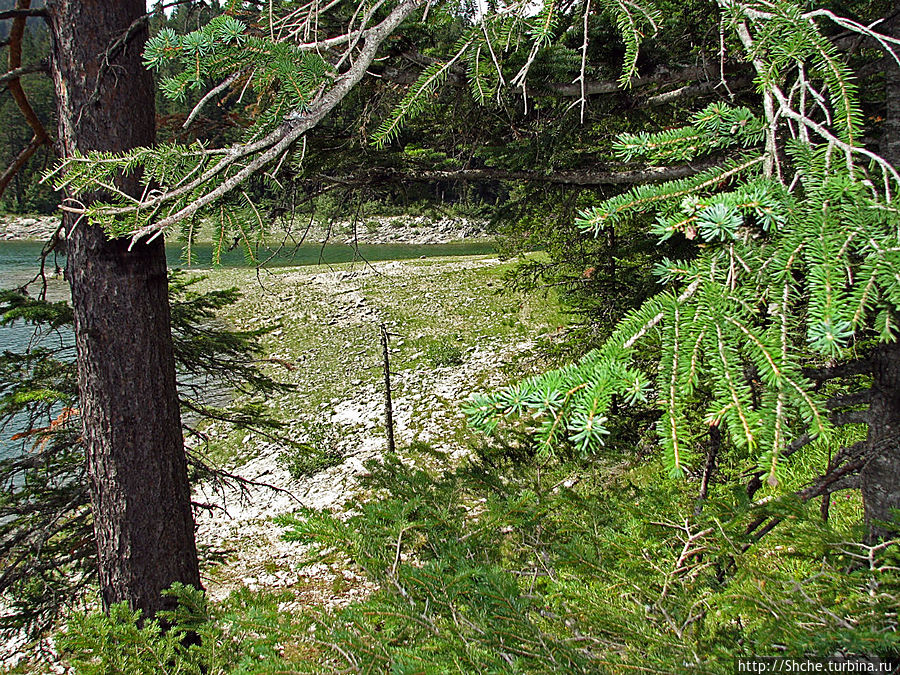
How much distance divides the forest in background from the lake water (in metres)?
5.17

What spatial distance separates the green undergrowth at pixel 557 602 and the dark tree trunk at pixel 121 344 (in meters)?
1.19

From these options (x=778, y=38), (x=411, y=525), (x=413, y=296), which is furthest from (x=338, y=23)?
(x=413, y=296)

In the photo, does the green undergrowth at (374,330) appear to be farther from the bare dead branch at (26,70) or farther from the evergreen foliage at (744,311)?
the evergreen foliage at (744,311)

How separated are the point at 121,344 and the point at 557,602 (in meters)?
2.59

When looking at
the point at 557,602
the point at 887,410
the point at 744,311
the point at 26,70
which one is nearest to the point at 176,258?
the point at 26,70

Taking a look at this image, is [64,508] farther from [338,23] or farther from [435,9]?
[435,9]

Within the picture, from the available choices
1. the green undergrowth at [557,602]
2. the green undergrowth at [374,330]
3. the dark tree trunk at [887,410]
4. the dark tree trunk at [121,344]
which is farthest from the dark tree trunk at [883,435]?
the green undergrowth at [374,330]

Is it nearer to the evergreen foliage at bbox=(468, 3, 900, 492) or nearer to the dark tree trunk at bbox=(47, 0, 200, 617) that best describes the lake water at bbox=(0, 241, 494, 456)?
the dark tree trunk at bbox=(47, 0, 200, 617)

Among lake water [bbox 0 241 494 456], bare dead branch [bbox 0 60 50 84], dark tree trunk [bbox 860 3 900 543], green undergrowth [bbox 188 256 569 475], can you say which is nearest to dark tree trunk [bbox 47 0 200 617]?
bare dead branch [bbox 0 60 50 84]

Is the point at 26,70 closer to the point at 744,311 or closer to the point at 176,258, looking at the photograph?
the point at 744,311

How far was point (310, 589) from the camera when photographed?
16.5ft

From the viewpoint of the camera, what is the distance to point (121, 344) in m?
2.77

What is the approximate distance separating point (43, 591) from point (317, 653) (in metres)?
3.28

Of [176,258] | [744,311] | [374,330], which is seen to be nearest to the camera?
[744,311]
